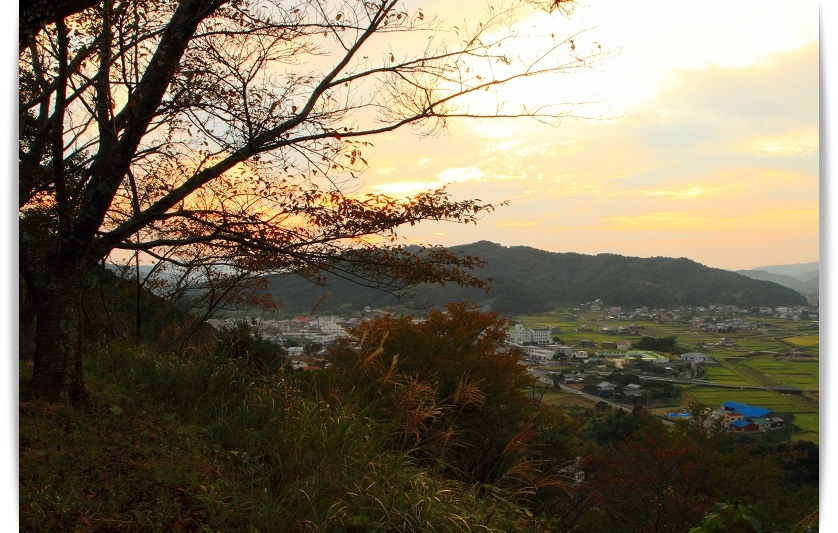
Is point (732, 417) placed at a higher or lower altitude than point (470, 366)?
lower

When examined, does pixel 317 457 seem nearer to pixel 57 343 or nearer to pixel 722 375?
pixel 57 343

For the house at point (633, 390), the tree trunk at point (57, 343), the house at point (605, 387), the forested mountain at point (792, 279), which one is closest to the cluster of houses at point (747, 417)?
the house at point (633, 390)

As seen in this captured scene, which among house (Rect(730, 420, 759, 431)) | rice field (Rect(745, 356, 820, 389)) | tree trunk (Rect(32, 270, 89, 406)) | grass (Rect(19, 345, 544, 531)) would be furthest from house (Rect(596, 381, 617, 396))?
tree trunk (Rect(32, 270, 89, 406))

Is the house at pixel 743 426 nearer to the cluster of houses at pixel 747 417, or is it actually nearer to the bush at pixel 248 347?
the cluster of houses at pixel 747 417

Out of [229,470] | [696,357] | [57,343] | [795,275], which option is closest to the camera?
[229,470]

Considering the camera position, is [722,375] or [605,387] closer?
[722,375]

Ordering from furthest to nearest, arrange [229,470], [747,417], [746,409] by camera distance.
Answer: [747,417]
[746,409]
[229,470]

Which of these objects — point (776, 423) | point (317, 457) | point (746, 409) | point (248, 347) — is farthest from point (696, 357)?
point (317, 457)

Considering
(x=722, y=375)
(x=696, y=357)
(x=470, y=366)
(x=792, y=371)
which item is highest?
(x=792, y=371)
